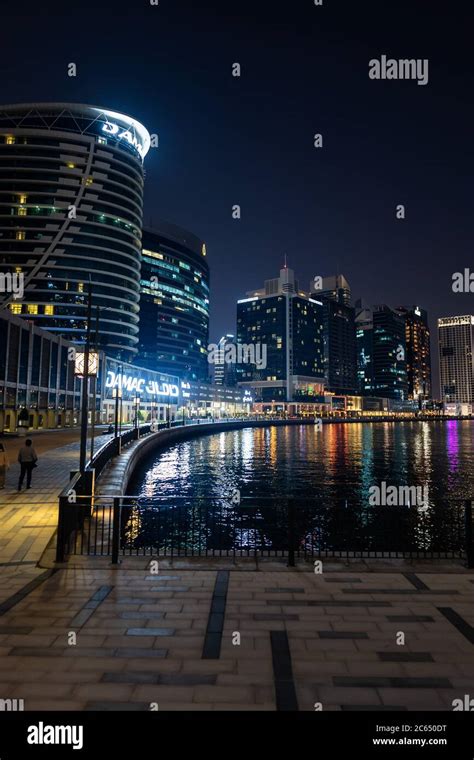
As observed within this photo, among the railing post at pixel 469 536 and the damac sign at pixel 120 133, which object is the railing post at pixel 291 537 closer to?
the railing post at pixel 469 536

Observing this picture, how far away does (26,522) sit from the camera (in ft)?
42.8

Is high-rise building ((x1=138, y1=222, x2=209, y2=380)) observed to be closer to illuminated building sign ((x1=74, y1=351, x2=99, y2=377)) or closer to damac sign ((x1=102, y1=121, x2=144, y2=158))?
damac sign ((x1=102, y1=121, x2=144, y2=158))

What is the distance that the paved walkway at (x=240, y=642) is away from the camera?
16.9ft

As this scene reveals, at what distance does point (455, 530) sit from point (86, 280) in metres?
108

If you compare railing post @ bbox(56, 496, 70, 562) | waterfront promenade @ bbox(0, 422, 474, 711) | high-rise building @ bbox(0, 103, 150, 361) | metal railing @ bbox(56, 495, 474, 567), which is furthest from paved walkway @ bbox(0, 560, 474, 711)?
high-rise building @ bbox(0, 103, 150, 361)

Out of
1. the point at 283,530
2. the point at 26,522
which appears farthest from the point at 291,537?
the point at 283,530

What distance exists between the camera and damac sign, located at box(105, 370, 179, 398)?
77.1 meters

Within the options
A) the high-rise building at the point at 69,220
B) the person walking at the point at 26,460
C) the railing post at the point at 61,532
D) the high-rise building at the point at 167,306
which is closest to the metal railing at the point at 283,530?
the person walking at the point at 26,460

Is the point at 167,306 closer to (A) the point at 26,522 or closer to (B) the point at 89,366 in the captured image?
(B) the point at 89,366

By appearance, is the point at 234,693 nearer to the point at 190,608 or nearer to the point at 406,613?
the point at 190,608

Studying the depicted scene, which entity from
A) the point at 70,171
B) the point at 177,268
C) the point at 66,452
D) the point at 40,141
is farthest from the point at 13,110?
the point at 66,452

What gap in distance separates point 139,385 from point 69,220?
48269mm

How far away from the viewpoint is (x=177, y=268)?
18938 centimetres

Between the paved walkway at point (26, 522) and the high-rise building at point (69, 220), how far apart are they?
281 feet
